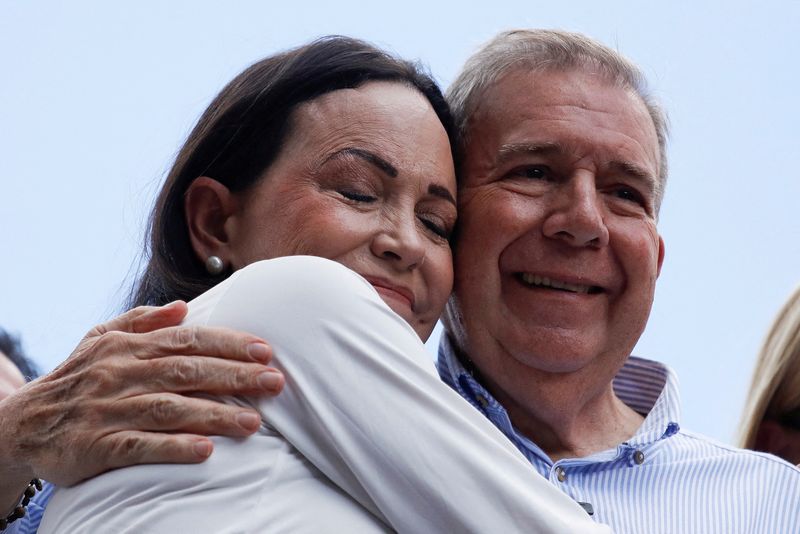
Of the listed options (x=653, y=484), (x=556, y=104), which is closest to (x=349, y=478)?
(x=653, y=484)

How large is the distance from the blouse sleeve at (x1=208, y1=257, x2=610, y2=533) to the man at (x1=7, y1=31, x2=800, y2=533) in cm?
89

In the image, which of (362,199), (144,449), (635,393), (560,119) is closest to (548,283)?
(560,119)

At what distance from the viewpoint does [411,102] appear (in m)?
2.15

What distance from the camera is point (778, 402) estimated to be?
3.11 meters

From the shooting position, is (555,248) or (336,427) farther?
(555,248)

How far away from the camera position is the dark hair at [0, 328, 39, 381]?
2.89 metres

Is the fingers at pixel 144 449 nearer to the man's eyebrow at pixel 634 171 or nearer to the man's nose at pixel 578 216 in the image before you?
the man's nose at pixel 578 216

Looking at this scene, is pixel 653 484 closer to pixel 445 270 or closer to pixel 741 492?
pixel 741 492

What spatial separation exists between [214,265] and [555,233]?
2.46ft

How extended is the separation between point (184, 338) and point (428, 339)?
2.36ft

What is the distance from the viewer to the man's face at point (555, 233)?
2371 mm

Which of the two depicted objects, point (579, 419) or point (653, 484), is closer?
point (653, 484)

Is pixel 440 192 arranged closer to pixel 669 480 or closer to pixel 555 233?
pixel 555 233

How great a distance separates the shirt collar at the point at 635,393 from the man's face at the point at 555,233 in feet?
0.21
